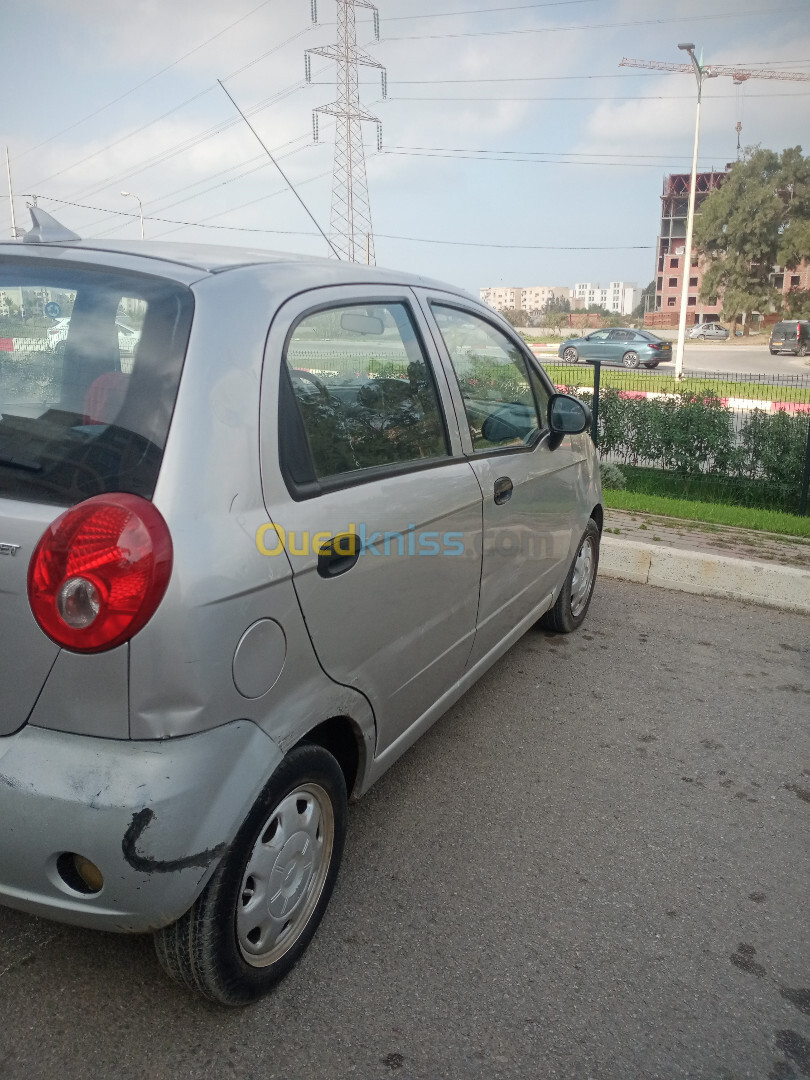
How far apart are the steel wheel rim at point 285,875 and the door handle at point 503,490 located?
1.35 metres

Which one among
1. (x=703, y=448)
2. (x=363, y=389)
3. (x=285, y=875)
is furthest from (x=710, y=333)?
(x=285, y=875)

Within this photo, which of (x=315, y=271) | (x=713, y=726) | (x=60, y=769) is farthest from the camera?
(x=713, y=726)

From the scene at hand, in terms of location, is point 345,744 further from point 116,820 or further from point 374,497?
point 116,820

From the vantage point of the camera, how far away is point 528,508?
357cm

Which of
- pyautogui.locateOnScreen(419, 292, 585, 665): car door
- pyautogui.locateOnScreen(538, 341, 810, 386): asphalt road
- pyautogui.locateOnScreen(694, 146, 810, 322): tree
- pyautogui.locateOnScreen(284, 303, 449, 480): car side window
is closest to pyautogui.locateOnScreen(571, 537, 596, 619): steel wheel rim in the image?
pyautogui.locateOnScreen(419, 292, 585, 665): car door

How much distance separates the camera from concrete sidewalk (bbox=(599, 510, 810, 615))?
5.52m

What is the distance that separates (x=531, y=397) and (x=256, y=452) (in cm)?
221

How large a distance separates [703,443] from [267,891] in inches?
299

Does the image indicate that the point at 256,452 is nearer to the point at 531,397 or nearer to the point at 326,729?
the point at 326,729

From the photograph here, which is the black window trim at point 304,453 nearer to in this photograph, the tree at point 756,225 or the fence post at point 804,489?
the fence post at point 804,489

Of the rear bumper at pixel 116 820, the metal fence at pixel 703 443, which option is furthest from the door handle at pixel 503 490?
the metal fence at pixel 703 443

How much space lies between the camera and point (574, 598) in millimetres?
4793

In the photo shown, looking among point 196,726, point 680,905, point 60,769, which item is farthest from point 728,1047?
point 60,769

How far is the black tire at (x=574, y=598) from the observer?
4.62 meters
